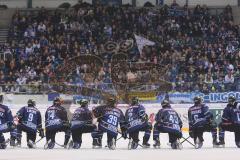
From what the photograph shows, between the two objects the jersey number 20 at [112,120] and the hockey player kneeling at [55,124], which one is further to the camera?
the hockey player kneeling at [55,124]

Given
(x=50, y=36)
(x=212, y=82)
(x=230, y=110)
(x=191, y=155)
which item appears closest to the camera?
(x=191, y=155)

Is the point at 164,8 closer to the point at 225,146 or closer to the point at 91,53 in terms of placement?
the point at 91,53

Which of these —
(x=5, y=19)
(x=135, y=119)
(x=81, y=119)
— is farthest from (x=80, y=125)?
(x=5, y=19)

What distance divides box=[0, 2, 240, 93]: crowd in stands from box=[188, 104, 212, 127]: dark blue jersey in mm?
6115

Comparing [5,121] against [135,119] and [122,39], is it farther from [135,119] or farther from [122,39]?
[122,39]

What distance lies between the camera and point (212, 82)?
88.1 ft

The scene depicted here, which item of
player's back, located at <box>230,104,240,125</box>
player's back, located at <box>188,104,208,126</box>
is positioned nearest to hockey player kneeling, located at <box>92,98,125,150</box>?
player's back, located at <box>188,104,208,126</box>

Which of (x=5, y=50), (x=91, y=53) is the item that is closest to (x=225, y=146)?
(x=91, y=53)

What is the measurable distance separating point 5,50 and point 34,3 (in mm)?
7621

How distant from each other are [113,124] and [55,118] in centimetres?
180

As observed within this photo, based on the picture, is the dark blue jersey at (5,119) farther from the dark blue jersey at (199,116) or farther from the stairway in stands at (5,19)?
the stairway in stands at (5,19)

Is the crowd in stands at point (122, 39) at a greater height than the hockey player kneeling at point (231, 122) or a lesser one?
greater

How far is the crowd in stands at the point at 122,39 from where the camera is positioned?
2836 centimetres

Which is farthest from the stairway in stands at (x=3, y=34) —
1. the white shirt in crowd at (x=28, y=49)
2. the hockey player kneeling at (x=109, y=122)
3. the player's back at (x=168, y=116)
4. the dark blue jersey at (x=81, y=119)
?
the player's back at (x=168, y=116)
